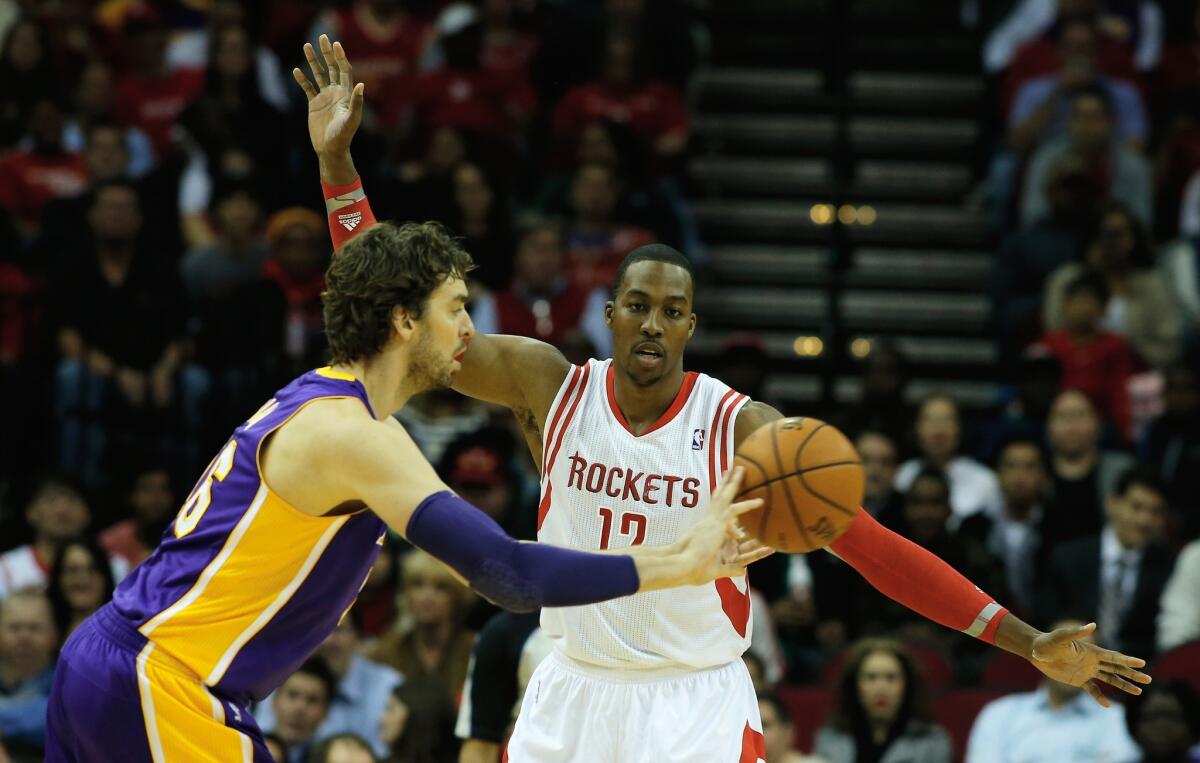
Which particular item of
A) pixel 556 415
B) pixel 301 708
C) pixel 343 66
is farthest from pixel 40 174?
pixel 556 415

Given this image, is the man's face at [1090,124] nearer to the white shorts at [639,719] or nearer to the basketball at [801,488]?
the white shorts at [639,719]

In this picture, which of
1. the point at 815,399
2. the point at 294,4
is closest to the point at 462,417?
the point at 815,399

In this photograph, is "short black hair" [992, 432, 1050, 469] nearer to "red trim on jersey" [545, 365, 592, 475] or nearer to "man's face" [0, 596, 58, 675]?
"red trim on jersey" [545, 365, 592, 475]

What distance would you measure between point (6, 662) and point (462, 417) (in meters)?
3.20

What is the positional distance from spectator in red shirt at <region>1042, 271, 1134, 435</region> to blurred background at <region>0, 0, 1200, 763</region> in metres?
0.03

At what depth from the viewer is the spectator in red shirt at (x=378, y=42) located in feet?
45.1

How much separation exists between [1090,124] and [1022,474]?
3.36 metres

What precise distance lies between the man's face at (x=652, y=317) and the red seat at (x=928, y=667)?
13.4 ft

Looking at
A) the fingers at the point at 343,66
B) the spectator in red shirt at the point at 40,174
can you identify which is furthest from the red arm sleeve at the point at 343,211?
the spectator in red shirt at the point at 40,174

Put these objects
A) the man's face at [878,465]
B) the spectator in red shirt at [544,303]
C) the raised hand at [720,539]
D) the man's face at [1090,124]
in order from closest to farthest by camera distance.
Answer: the raised hand at [720,539], the man's face at [878,465], the spectator in red shirt at [544,303], the man's face at [1090,124]

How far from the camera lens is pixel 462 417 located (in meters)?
10.7

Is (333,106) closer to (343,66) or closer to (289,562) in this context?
(343,66)

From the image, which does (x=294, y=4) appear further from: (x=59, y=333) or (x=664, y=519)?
(x=664, y=519)

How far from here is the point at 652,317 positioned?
17.5 feet
